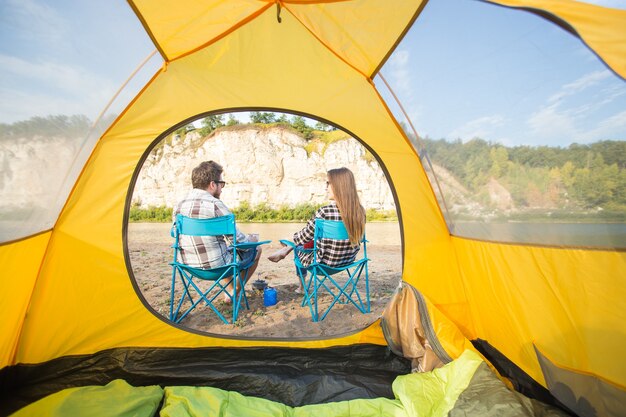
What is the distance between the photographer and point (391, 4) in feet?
6.02

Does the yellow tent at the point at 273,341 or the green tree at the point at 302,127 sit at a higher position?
the green tree at the point at 302,127

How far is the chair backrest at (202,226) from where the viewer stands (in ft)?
8.70

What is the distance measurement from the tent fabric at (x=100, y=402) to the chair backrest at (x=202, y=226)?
1.13 metres

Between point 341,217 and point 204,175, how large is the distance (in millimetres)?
1212

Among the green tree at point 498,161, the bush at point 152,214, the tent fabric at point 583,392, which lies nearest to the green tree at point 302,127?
the bush at point 152,214

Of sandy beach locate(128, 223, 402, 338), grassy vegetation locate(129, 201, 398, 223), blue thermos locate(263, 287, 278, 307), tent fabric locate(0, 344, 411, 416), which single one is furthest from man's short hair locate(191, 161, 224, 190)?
grassy vegetation locate(129, 201, 398, 223)

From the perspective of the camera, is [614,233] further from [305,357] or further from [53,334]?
[53,334]

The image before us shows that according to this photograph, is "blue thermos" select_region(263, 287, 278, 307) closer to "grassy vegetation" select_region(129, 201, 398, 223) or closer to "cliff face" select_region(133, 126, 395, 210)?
"grassy vegetation" select_region(129, 201, 398, 223)

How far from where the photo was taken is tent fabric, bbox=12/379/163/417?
1567mm

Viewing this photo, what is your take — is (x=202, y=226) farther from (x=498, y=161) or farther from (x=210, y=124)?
(x=210, y=124)

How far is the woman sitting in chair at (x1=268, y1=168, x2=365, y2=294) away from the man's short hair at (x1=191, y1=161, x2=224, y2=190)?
92cm

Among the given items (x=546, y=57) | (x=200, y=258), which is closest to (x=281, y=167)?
(x=200, y=258)

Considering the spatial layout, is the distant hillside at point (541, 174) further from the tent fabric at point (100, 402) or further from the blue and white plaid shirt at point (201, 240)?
the tent fabric at point (100, 402)

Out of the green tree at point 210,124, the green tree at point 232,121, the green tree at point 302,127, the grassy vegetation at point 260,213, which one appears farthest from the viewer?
the green tree at point 210,124
